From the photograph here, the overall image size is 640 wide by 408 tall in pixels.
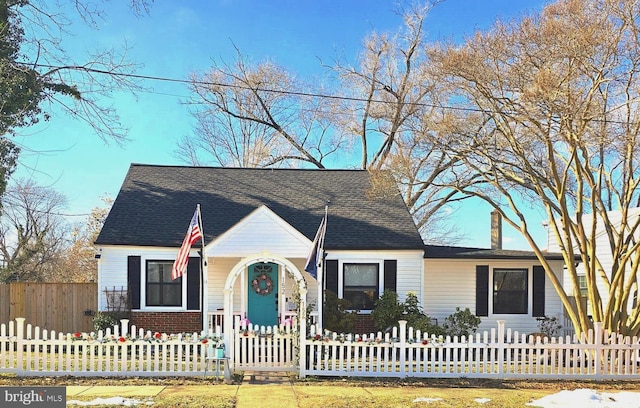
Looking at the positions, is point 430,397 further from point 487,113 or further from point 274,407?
point 487,113

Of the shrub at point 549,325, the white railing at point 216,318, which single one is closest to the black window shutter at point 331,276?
the white railing at point 216,318

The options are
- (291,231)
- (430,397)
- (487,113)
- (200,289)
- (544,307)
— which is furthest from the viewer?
(544,307)

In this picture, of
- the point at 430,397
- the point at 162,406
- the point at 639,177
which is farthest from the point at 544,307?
the point at 162,406

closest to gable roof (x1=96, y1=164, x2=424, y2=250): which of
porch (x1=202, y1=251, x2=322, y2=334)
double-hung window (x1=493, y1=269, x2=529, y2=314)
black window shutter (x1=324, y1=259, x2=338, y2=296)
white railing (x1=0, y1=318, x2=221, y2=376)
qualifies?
black window shutter (x1=324, y1=259, x2=338, y2=296)

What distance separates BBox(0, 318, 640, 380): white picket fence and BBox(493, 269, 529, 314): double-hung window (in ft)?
18.6

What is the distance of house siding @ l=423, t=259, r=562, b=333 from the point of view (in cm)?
1778

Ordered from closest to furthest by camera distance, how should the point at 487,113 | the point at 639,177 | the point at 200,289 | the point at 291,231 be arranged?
the point at 639,177 < the point at 487,113 < the point at 291,231 < the point at 200,289

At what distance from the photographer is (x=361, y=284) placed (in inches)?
677

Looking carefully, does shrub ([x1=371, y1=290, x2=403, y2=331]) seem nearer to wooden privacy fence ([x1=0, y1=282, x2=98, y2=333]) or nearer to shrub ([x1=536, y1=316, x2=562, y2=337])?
shrub ([x1=536, y1=316, x2=562, y2=337])

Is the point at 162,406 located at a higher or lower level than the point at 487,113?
lower

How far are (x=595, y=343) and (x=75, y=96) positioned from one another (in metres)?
11.2

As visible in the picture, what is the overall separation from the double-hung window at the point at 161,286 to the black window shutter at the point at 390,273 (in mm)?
6043

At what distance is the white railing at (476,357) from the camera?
11.4 m

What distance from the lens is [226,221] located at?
1794 centimetres
